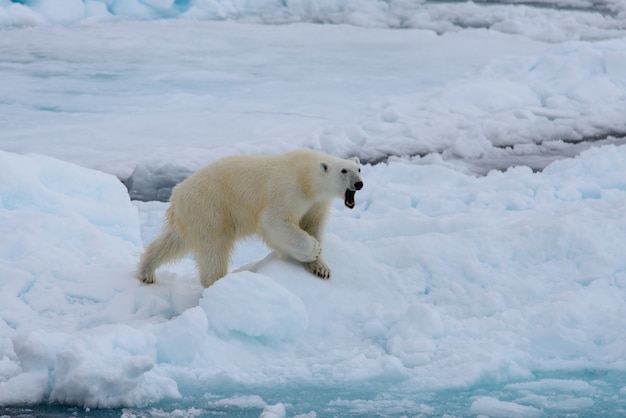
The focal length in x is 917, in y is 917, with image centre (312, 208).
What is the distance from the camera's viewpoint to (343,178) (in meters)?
4.48

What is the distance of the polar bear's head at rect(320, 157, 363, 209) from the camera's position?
4.47 meters

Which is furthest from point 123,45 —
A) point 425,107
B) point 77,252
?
point 77,252

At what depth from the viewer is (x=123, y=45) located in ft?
48.2

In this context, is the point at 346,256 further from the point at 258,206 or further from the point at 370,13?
the point at 370,13

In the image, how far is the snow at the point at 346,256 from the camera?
12.1 ft

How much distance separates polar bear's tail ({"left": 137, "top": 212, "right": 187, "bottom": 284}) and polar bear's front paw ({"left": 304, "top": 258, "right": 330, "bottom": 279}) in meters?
0.75

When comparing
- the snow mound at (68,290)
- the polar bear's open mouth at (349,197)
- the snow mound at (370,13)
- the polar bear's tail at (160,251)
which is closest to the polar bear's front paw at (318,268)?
the polar bear's open mouth at (349,197)

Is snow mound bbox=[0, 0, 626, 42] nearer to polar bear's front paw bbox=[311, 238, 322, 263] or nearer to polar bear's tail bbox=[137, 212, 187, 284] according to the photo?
polar bear's tail bbox=[137, 212, 187, 284]

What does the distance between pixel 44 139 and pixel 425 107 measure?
169 inches

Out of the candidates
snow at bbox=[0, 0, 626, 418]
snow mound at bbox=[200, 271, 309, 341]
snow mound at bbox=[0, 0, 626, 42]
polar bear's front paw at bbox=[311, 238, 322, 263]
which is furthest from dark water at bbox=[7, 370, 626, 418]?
snow mound at bbox=[0, 0, 626, 42]

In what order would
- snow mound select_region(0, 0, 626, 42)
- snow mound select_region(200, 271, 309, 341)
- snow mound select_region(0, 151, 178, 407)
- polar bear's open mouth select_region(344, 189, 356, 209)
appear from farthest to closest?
snow mound select_region(0, 0, 626, 42) < polar bear's open mouth select_region(344, 189, 356, 209) < snow mound select_region(200, 271, 309, 341) < snow mound select_region(0, 151, 178, 407)

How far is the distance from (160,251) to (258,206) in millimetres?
652

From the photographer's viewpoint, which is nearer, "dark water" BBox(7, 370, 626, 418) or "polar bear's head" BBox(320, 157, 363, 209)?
"dark water" BBox(7, 370, 626, 418)

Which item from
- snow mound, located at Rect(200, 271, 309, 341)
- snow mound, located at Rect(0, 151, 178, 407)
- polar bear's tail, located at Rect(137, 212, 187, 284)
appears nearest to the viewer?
snow mound, located at Rect(0, 151, 178, 407)
